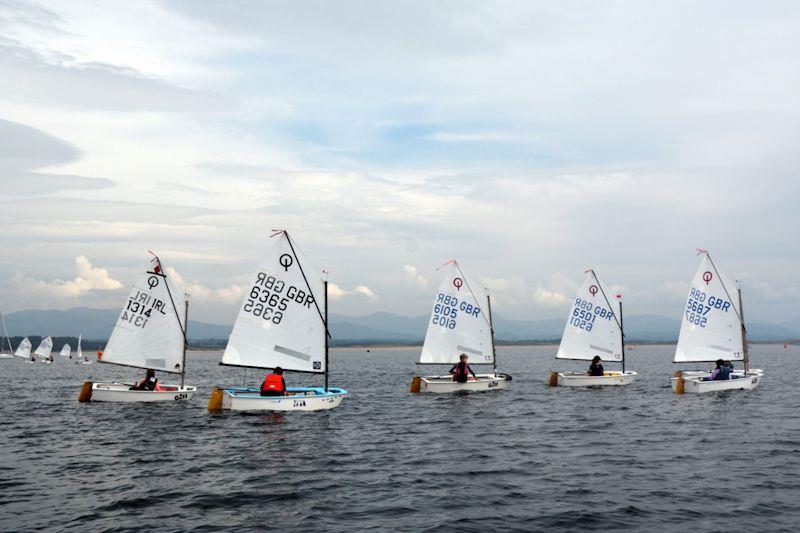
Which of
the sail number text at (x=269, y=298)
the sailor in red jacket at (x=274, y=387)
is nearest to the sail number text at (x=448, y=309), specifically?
the sail number text at (x=269, y=298)

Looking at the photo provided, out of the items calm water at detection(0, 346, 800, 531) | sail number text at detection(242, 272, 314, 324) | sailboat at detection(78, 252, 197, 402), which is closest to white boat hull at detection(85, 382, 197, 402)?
sailboat at detection(78, 252, 197, 402)

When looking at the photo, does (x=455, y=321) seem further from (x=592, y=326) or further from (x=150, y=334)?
(x=150, y=334)

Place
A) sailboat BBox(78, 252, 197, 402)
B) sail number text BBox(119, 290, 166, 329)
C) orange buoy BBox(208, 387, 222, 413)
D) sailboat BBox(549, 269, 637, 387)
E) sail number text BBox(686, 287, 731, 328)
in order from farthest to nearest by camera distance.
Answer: sailboat BBox(549, 269, 637, 387) < sail number text BBox(686, 287, 731, 328) < sail number text BBox(119, 290, 166, 329) < sailboat BBox(78, 252, 197, 402) < orange buoy BBox(208, 387, 222, 413)

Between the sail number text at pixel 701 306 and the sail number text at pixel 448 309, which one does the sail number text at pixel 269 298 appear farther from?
the sail number text at pixel 701 306

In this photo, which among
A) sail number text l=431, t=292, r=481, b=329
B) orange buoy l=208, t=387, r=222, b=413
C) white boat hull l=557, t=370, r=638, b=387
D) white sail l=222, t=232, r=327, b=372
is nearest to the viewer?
orange buoy l=208, t=387, r=222, b=413

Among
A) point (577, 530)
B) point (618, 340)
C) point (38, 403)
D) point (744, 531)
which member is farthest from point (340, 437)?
point (618, 340)

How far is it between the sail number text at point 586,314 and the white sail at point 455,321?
8842mm

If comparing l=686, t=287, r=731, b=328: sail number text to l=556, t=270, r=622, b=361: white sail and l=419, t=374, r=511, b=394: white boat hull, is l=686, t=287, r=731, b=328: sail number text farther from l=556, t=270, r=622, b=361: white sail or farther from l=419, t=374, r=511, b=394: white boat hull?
l=419, t=374, r=511, b=394: white boat hull

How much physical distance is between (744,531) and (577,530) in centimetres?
408

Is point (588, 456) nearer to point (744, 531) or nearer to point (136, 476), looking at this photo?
point (744, 531)

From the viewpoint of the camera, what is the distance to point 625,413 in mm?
37125

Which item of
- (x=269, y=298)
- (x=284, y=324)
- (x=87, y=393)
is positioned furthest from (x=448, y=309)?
(x=87, y=393)

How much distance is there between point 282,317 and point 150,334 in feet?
36.9

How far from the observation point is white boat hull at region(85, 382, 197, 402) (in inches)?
1599
